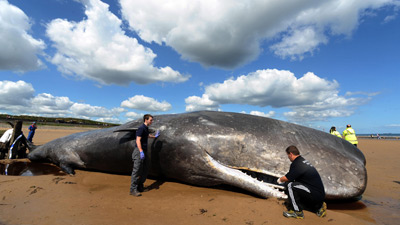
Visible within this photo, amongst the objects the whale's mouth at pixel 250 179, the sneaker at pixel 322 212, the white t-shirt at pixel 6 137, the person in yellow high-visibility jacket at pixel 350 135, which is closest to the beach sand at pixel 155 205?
the sneaker at pixel 322 212

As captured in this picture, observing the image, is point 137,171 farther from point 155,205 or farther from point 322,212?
point 322,212

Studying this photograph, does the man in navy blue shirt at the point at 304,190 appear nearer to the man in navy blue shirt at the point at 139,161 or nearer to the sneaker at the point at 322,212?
the sneaker at the point at 322,212

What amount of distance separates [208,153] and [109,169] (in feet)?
11.1

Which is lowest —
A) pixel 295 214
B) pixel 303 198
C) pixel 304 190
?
pixel 295 214

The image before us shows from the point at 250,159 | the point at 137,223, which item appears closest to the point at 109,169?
the point at 137,223

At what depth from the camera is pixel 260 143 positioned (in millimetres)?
4547

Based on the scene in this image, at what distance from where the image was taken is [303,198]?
3436 mm

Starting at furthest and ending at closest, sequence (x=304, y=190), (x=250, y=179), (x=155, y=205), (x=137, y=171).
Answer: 1. (x=137, y=171)
2. (x=250, y=179)
3. (x=155, y=205)
4. (x=304, y=190)

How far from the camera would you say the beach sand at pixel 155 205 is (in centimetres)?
309

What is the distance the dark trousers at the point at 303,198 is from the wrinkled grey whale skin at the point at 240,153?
1.73 feet

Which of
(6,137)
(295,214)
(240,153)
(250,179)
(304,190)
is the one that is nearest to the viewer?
(295,214)

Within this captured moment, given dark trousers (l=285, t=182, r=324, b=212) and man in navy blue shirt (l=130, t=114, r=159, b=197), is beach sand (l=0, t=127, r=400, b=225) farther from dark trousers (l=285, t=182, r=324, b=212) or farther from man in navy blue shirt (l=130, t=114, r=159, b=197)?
man in navy blue shirt (l=130, t=114, r=159, b=197)

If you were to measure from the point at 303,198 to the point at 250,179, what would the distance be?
1.03 meters

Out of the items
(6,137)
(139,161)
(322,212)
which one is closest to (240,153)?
(322,212)
